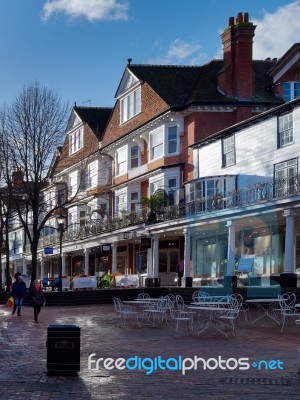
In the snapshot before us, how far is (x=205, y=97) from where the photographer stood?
4006cm

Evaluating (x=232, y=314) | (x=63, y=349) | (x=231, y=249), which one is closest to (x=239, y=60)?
(x=231, y=249)

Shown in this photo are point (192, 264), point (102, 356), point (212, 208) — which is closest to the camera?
point (102, 356)

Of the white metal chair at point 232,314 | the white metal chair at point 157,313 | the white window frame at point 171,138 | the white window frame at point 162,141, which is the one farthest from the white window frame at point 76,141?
the white metal chair at point 232,314

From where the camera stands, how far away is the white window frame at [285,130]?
31.0 m

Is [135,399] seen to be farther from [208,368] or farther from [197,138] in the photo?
[197,138]

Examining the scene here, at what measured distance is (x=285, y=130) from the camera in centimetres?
3139

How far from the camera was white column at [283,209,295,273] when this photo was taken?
92.7 ft

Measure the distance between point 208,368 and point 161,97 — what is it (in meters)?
31.2

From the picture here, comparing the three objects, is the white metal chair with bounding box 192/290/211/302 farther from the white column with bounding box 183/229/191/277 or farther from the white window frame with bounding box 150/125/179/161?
the white window frame with bounding box 150/125/179/161

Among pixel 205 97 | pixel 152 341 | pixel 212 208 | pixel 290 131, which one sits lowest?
pixel 152 341

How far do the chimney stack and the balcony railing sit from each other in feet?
25.4

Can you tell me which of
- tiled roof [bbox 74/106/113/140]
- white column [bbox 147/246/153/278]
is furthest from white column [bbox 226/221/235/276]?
tiled roof [bbox 74/106/113/140]

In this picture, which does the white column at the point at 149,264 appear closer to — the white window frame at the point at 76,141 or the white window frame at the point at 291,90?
the white window frame at the point at 291,90

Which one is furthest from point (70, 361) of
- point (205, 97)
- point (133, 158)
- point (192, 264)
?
point (133, 158)
